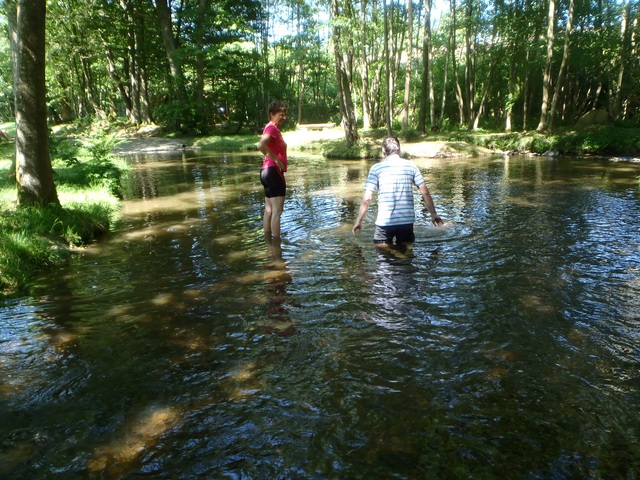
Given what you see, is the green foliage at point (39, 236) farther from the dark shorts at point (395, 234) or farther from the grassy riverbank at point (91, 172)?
the dark shorts at point (395, 234)

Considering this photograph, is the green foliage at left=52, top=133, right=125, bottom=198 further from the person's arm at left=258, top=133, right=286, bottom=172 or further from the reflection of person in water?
the reflection of person in water

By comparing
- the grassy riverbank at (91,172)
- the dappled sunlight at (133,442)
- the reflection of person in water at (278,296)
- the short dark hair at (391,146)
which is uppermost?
the short dark hair at (391,146)

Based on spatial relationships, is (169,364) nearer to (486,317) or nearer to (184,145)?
(486,317)

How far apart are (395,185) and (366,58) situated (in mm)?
34015

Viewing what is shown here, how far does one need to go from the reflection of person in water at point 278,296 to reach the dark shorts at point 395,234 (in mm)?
1579

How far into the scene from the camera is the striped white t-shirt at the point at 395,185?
6.77 metres

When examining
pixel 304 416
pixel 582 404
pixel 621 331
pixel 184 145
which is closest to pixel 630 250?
pixel 621 331

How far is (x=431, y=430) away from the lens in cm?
299

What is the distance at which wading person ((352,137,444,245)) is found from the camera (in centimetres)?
678

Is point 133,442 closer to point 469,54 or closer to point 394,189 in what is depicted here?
point 394,189

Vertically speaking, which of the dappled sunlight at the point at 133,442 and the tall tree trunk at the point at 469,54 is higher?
the tall tree trunk at the point at 469,54

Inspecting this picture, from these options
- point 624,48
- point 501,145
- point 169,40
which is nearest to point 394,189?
point 501,145

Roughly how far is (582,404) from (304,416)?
192 centimetres

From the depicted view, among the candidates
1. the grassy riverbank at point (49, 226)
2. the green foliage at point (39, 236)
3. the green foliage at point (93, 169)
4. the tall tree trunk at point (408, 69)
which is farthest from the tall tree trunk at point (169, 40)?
the green foliage at point (39, 236)
